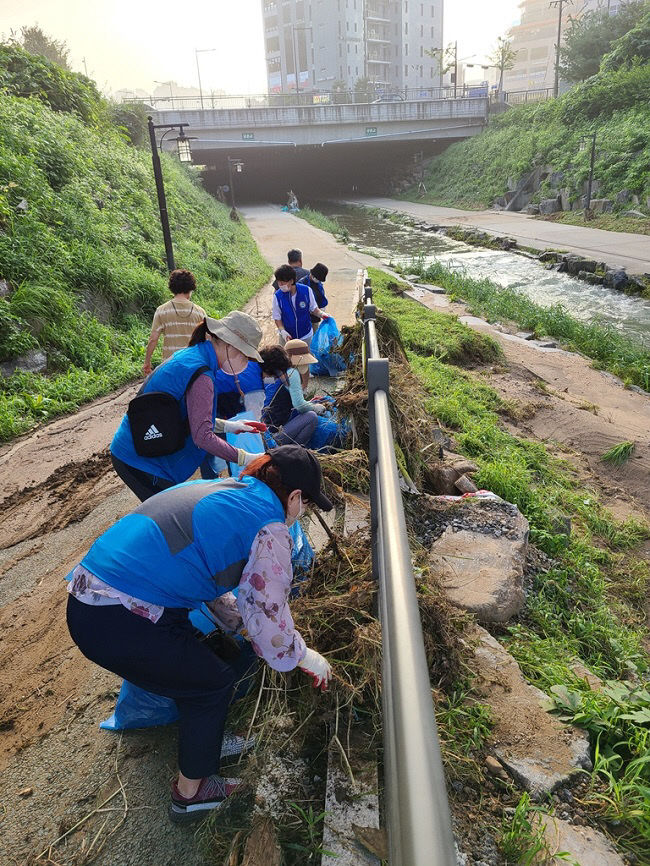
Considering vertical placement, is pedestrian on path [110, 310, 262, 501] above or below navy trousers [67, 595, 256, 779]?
above

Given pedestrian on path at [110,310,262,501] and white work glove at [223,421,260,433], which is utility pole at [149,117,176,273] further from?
pedestrian on path at [110,310,262,501]

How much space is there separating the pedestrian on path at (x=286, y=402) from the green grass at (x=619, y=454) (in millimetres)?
3541

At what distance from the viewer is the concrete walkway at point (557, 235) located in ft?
55.2

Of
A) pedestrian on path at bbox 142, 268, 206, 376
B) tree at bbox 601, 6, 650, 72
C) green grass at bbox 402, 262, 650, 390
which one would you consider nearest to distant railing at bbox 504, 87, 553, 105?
tree at bbox 601, 6, 650, 72

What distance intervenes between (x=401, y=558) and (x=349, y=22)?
8522 cm

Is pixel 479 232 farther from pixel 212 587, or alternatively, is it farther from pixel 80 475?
pixel 212 587

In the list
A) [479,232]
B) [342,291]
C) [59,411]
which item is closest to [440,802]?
[59,411]

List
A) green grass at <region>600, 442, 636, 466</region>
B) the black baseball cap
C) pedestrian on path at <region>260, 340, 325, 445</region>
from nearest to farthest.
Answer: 1. the black baseball cap
2. pedestrian on path at <region>260, 340, 325, 445</region>
3. green grass at <region>600, 442, 636, 466</region>

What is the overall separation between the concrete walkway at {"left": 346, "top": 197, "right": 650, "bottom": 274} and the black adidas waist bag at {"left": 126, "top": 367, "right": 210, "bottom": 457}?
1527cm

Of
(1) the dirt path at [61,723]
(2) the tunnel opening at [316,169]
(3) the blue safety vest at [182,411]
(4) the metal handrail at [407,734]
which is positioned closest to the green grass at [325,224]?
(2) the tunnel opening at [316,169]

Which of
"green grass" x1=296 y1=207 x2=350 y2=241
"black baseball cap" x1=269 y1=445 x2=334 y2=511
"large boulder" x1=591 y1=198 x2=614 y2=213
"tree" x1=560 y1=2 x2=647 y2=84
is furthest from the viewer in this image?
"tree" x1=560 y1=2 x2=647 y2=84

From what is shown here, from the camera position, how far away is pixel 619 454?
6480 millimetres

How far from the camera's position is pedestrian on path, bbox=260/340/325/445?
14.8 ft

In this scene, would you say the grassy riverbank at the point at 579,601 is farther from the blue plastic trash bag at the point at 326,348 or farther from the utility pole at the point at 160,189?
the utility pole at the point at 160,189
